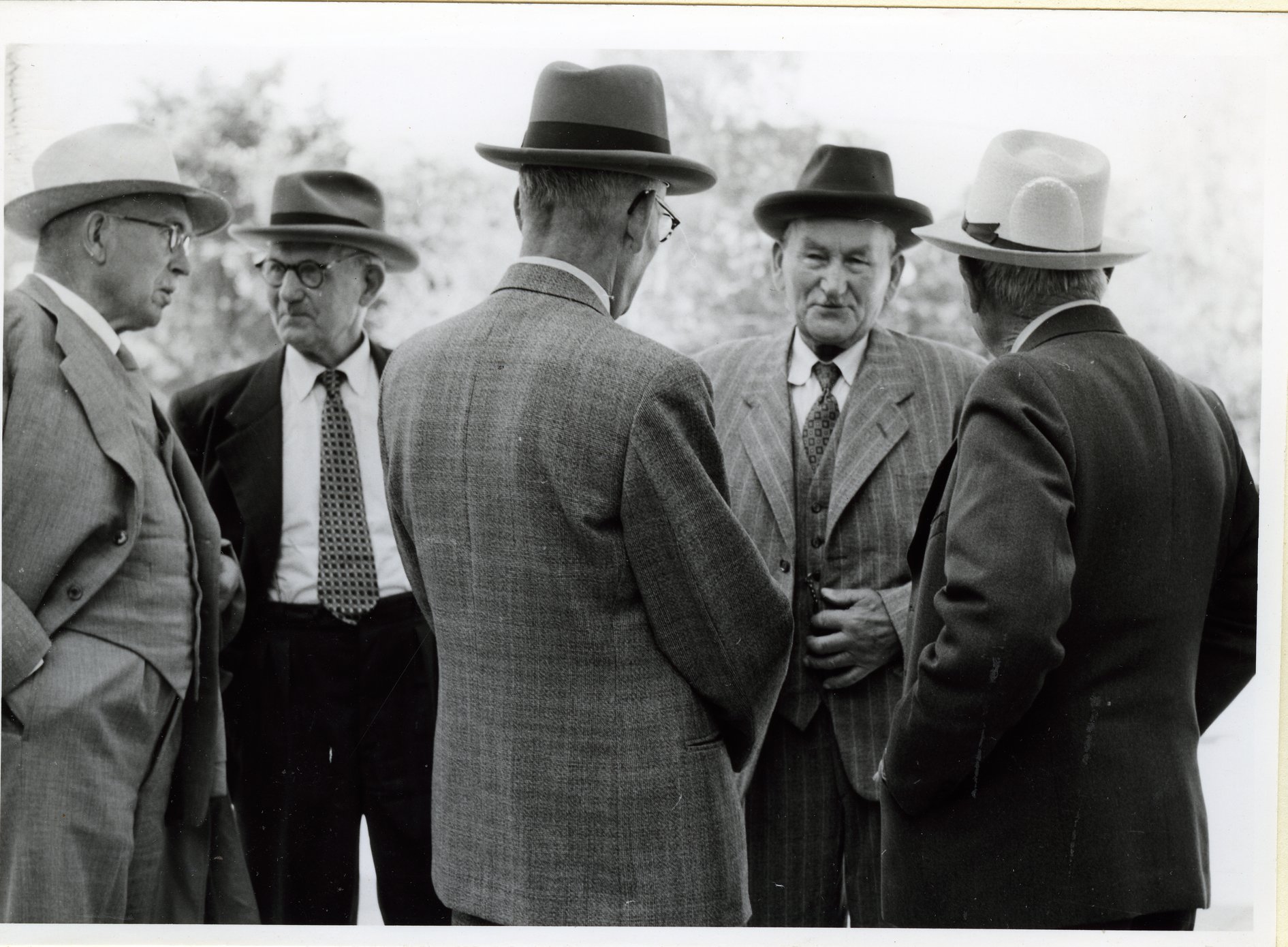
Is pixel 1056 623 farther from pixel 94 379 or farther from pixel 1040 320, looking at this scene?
pixel 94 379

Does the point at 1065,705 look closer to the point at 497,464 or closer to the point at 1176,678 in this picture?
the point at 1176,678

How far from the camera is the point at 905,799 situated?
2703mm

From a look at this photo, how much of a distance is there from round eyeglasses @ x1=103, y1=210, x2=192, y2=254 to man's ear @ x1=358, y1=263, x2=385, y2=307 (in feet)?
1.52

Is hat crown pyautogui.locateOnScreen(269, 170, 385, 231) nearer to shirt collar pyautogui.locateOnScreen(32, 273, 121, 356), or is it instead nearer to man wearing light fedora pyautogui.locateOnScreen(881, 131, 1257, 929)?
shirt collar pyautogui.locateOnScreen(32, 273, 121, 356)

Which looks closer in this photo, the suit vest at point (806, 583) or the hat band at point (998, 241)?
the hat band at point (998, 241)

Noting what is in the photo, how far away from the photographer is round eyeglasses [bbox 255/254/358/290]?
3.40 metres

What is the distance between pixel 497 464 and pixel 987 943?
1.64 metres

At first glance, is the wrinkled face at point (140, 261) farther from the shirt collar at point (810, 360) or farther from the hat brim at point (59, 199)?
the shirt collar at point (810, 360)

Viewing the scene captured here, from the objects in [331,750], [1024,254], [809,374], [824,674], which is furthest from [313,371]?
[1024,254]

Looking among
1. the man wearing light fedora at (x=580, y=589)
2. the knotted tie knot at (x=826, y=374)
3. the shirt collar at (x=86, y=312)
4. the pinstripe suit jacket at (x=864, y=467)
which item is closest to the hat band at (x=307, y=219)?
the shirt collar at (x=86, y=312)

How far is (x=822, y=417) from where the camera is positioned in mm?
3291

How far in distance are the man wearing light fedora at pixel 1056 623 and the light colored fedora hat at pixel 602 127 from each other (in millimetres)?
744

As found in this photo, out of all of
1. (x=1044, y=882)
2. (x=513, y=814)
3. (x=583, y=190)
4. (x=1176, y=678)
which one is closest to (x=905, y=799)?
(x=1044, y=882)

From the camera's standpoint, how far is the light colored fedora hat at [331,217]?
3291 mm
